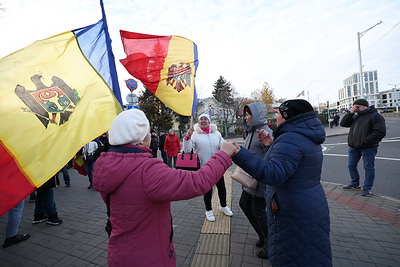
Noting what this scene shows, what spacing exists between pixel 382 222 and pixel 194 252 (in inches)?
126

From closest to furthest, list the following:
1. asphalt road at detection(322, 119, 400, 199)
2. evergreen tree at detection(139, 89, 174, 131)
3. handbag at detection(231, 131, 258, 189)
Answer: handbag at detection(231, 131, 258, 189) → asphalt road at detection(322, 119, 400, 199) → evergreen tree at detection(139, 89, 174, 131)

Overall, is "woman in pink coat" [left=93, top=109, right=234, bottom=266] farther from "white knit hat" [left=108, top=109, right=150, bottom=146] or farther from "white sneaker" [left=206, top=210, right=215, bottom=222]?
"white sneaker" [left=206, top=210, right=215, bottom=222]

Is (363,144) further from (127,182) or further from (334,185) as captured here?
(127,182)

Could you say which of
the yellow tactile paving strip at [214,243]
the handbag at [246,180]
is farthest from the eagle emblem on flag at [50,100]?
the yellow tactile paving strip at [214,243]

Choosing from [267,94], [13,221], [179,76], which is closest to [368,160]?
[179,76]

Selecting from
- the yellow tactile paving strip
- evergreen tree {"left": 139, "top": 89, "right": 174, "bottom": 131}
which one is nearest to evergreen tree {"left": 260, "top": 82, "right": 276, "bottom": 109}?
evergreen tree {"left": 139, "top": 89, "right": 174, "bottom": 131}

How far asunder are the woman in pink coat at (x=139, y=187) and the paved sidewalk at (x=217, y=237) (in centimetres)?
158

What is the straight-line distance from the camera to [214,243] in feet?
10.4

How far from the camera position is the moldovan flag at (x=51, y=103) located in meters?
1.61

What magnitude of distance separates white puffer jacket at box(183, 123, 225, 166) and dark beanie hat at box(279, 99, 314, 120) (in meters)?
2.15

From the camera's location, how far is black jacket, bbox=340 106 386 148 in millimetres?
4293

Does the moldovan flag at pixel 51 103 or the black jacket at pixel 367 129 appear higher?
the moldovan flag at pixel 51 103

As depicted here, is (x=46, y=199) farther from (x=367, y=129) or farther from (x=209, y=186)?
(x=367, y=129)

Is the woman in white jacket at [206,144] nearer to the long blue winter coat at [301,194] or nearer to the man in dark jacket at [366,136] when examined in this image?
the long blue winter coat at [301,194]
